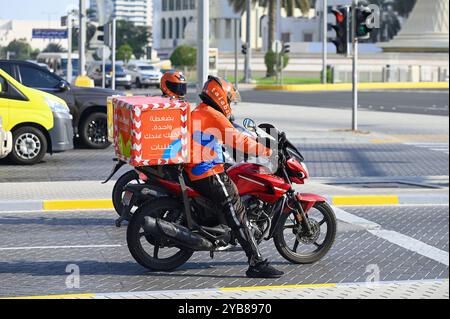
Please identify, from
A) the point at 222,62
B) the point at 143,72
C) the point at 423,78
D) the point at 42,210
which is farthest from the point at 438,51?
the point at 42,210

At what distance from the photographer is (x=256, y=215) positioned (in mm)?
9562

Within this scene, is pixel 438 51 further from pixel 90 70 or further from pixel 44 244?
pixel 44 244

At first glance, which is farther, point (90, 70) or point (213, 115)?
point (90, 70)

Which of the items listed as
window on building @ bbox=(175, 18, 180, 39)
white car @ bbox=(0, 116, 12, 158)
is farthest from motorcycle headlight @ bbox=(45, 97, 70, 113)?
window on building @ bbox=(175, 18, 180, 39)

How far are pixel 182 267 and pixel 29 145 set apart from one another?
9.71m

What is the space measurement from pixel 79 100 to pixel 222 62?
6810 cm

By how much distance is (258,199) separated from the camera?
959 cm

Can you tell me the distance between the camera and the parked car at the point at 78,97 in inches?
846

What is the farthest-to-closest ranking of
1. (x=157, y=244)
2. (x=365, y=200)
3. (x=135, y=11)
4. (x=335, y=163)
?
(x=135, y=11)
(x=335, y=163)
(x=365, y=200)
(x=157, y=244)

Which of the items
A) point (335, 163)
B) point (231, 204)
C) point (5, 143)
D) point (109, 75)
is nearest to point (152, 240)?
point (231, 204)

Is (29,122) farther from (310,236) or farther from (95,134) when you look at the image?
(310,236)

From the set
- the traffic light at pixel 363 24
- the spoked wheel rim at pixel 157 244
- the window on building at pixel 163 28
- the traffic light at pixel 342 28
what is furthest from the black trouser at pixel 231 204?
the window on building at pixel 163 28

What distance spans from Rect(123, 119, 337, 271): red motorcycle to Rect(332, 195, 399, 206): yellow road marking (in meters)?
4.14

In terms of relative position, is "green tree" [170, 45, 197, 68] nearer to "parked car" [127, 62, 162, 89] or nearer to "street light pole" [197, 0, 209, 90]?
"parked car" [127, 62, 162, 89]
